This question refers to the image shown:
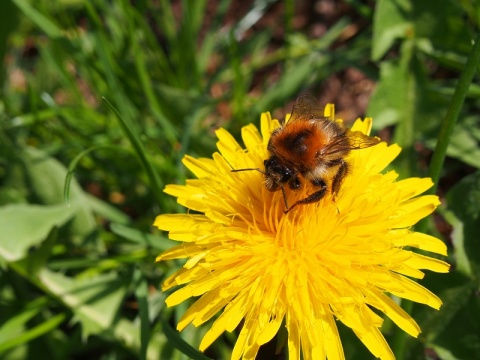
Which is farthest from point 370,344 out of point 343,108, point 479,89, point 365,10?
point 343,108

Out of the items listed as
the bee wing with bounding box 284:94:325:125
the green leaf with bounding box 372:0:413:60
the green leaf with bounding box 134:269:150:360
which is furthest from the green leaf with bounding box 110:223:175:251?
the green leaf with bounding box 372:0:413:60

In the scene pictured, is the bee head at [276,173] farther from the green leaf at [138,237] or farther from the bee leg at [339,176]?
the green leaf at [138,237]

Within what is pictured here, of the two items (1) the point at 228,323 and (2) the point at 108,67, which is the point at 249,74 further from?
(1) the point at 228,323

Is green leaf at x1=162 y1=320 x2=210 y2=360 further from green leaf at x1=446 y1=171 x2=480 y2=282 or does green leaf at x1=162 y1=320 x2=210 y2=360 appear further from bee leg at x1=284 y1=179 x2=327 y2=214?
green leaf at x1=446 y1=171 x2=480 y2=282

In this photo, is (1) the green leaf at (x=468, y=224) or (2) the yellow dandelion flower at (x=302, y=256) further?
(1) the green leaf at (x=468, y=224)

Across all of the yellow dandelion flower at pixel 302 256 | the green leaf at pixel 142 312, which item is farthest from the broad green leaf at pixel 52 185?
the yellow dandelion flower at pixel 302 256

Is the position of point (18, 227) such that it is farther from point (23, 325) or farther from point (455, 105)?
point (455, 105)
